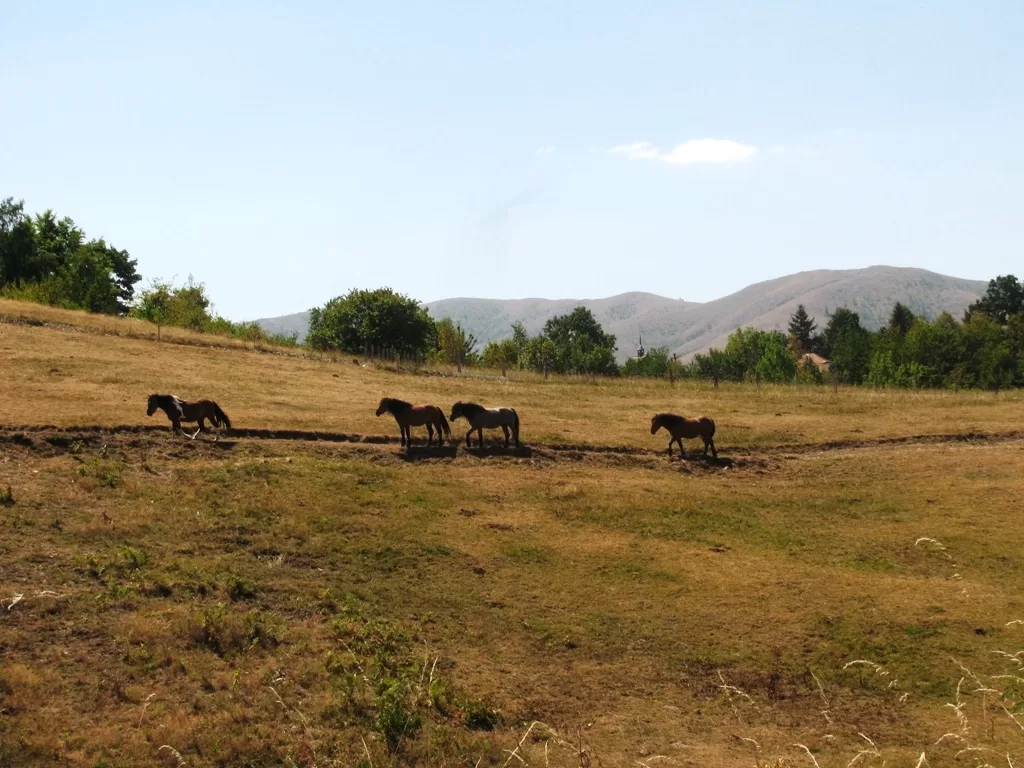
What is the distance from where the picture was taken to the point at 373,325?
251 feet

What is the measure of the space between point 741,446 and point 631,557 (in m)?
14.4

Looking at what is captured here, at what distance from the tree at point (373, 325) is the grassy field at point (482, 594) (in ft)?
126

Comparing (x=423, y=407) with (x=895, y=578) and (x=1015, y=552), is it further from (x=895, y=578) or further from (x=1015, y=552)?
(x=1015, y=552)

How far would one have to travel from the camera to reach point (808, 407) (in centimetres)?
Result: 4703

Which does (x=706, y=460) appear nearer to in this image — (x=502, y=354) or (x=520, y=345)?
(x=502, y=354)

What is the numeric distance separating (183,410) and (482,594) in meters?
13.4

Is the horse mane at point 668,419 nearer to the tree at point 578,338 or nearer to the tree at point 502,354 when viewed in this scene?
the tree at point 502,354

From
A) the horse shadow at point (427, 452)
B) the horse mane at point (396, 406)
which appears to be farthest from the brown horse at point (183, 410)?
the horse shadow at point (427, 452)

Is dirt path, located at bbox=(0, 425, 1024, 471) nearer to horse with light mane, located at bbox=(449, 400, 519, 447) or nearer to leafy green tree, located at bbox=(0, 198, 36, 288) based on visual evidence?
horse with light mane, located at bbox=(449, 400, 519, 447)

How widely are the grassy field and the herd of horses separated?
80 centimetres

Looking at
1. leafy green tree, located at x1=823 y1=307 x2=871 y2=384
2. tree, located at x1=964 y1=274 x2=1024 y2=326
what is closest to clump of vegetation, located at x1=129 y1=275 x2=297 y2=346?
leafy green tree, located at x1=823 y1=307 x2=871 y2=384

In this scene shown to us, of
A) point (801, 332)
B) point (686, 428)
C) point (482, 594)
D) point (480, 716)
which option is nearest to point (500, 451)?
point (686, 428)

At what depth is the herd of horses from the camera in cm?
3003

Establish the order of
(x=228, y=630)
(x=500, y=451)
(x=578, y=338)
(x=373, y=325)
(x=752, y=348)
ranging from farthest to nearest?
(x=578, y=338) → (x=752, y=348) → (x=373, y=325) → (x=500, y=451) → (x=228, y=630)
